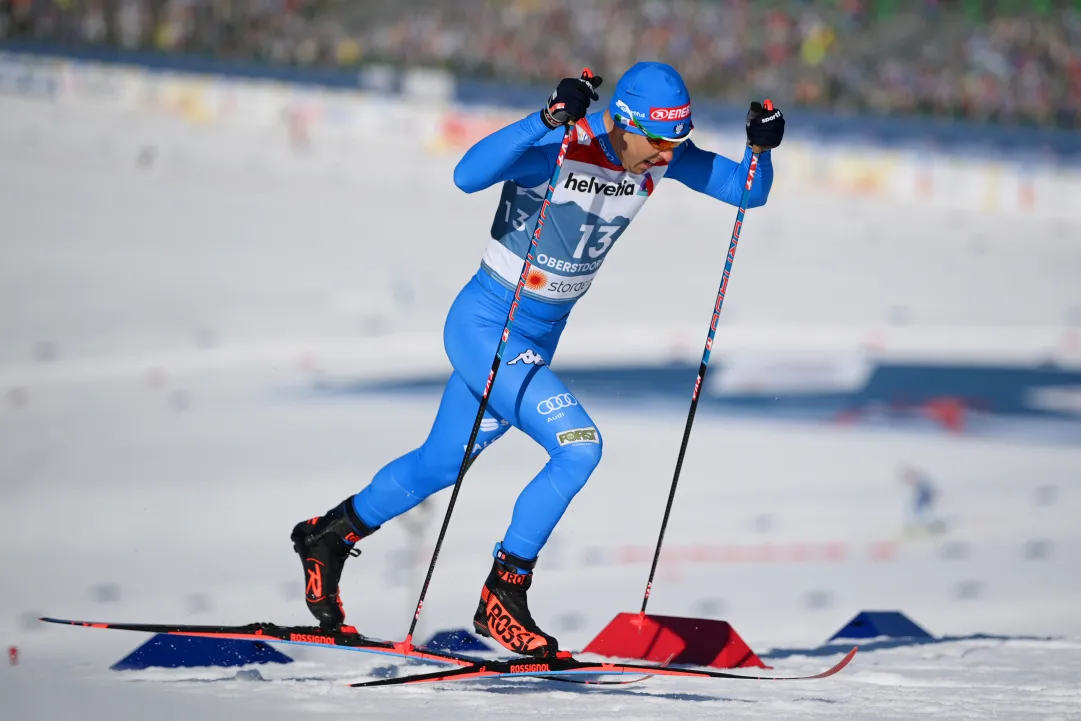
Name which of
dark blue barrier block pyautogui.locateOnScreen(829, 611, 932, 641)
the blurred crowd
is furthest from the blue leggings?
the blurred crowd

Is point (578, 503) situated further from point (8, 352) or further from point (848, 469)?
point (8, 352)

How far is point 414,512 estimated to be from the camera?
22.9 ft

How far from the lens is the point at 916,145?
18.5 metres

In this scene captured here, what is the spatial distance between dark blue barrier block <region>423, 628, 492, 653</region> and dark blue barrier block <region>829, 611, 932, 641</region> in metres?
1.65

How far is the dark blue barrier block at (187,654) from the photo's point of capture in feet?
17.1

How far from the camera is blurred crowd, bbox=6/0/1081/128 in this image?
19.6 m

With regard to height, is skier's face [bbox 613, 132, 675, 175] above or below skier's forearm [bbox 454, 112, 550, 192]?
above

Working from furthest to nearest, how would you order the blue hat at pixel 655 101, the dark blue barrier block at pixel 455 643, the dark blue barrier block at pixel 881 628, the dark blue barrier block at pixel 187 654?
1. the dark blue barrier block at pixel 881 628
2. the dark blue barrier block at pixel 455 643
3. the dark blue barrier block at pixel 187 654
4. the blue hat at pixel 655 101

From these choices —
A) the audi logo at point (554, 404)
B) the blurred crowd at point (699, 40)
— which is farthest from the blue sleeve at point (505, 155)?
the blurred crowd at point (699, 40)

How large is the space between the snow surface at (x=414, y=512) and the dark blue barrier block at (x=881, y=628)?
0.59ft

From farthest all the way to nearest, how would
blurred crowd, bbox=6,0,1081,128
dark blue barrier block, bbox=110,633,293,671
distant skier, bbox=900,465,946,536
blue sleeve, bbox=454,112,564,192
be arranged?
blurred crowd, bbox=6,0,1081,128
distant skier, bbox=900,465,946,536
dark blue barrier block, bbox=110,633,293,671
blue sleeve, bbox=454,112,564,192

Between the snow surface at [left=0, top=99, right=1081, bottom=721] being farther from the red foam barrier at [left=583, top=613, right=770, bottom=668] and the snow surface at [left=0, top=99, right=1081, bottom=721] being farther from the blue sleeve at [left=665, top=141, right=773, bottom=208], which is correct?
the blue sleeve at [left=665, top=141, right=773, bottom=208]

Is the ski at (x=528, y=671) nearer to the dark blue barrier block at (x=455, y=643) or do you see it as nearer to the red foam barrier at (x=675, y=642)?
the red foam barrier at (x=675, y=642)

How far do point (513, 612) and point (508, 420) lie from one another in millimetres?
682
